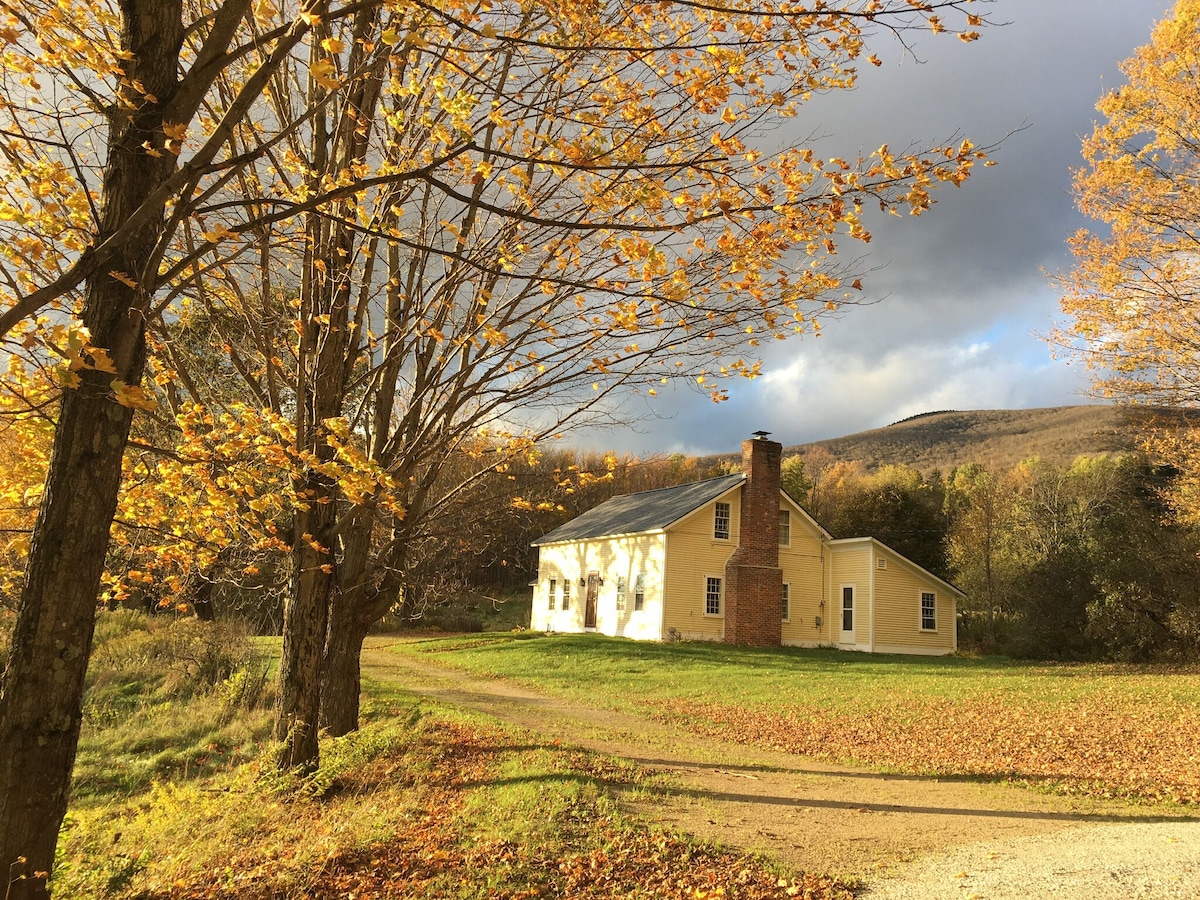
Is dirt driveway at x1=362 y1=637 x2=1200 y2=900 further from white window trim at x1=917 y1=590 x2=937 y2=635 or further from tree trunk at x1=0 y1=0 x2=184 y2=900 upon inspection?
white window trim at x1=917 y1=590 x2=937 y2=635

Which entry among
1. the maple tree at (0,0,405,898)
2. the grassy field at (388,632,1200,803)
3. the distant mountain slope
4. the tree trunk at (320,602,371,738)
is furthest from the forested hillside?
the maple tree at (0,0,405,898)

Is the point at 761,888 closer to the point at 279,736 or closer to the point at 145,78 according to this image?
the point at 279,736

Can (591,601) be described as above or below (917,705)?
above

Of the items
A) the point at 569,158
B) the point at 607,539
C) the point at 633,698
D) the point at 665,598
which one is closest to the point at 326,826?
the point at 569,158

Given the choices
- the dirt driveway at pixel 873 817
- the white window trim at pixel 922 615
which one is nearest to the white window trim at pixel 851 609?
the white window trim at pixel 922 615

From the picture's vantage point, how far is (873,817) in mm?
7582

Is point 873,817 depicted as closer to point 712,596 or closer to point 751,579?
point 751,579

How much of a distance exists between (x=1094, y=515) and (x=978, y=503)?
8.69 meters

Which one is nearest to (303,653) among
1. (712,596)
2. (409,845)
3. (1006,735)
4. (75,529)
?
(409,845)

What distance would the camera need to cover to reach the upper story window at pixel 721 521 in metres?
28.2

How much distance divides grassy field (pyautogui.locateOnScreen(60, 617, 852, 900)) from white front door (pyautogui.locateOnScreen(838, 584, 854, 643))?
2127cm

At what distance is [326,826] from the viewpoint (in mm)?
6574

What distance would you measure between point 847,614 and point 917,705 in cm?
1522

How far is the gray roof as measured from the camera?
92.7ft
